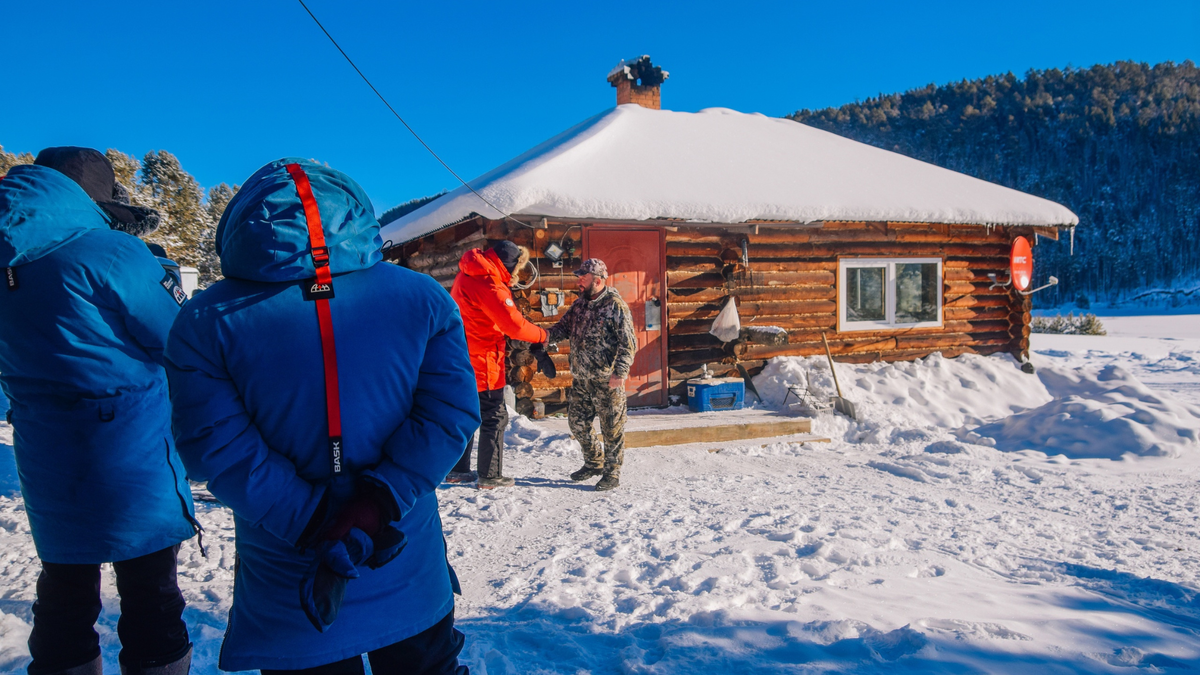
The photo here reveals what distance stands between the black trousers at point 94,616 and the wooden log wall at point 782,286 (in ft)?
18.6

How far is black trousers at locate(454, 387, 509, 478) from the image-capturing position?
4.79m

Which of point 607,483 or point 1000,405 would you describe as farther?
point 1000,405

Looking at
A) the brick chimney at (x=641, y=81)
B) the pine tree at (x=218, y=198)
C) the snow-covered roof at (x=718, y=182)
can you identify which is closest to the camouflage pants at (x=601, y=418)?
the snow-covered roof at (x=718, y=182)

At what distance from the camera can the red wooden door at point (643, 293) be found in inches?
322

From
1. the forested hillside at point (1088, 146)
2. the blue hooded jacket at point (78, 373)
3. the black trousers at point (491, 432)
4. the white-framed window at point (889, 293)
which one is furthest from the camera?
the forested hillside at point (1088, 146)

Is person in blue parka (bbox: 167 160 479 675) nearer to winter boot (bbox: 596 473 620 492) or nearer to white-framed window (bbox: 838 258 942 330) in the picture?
winter boot (bbox: 596 473 620 492)

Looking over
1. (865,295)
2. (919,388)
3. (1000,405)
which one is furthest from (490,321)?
(1000,405)

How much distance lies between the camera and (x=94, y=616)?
6.38 ft

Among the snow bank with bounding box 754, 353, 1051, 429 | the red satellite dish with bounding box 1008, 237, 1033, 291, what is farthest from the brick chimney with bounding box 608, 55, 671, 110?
the red satellite dish with bounding box 1008, 237, 1033, 291

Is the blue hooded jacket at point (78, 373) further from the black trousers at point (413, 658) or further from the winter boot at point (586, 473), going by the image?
the winter boot at point (586, 473)

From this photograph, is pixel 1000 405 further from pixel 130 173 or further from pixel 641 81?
pixel 130 173

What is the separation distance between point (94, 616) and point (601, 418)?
11.3 feet

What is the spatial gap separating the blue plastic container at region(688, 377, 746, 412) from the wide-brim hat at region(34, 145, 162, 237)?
21.2 feet

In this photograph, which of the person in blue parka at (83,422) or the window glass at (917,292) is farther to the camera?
the window glass at (917,292)
